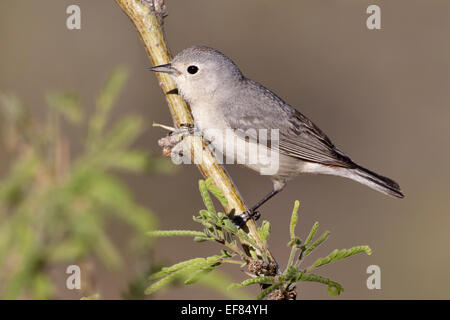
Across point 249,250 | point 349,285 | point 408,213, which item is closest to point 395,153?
point 408,213

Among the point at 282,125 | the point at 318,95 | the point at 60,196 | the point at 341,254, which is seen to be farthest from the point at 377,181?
the point at 318,95

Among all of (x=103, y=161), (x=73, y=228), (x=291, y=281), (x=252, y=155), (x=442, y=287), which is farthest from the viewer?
(x=442, y=287)

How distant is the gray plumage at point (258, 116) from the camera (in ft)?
12.7

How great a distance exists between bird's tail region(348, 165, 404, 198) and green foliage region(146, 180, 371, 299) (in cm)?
197

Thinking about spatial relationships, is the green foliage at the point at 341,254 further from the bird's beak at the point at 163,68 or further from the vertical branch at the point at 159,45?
the bird's beak at the point at 163,68

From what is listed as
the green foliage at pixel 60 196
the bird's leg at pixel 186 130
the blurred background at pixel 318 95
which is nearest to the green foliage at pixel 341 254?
the green foliage at pixel 60 196

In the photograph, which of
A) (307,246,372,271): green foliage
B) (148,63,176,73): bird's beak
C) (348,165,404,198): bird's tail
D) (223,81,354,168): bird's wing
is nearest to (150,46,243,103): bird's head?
(223,81,354,168): bird's wing

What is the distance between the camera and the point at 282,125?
14.0 feet

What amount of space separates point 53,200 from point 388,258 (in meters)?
5.62

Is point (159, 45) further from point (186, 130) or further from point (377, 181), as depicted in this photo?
point (377, 181)

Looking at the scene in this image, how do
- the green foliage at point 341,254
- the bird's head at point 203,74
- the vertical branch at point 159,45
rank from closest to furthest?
the green foliage at point 341,254 < the vertical branch at point 159,45 < the bird's head at point 203,74

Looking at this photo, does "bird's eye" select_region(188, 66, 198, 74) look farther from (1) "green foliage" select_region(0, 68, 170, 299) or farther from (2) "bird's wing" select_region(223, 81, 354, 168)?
(1) "green foliage" select_region(0, 68, 170, 299)

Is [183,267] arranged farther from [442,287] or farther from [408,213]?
[408,213]

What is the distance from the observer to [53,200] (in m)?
2.34
